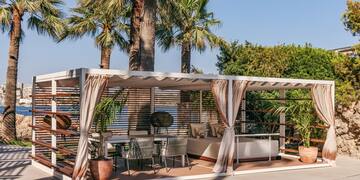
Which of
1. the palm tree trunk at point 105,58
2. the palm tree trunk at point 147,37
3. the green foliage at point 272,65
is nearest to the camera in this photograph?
the palm tree trunk at point 147,37

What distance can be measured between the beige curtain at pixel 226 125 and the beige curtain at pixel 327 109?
2.34m

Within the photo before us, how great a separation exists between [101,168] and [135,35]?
626 centimetres

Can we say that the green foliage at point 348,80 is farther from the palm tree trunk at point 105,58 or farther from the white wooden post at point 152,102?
the palm tree trunk at point 105,58

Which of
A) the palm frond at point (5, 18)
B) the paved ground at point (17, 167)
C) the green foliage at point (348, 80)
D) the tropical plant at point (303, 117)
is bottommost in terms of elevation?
the paved ground at point (17, 167)

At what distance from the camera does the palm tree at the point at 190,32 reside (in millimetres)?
17297

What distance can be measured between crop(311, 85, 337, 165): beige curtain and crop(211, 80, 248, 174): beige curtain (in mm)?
2344

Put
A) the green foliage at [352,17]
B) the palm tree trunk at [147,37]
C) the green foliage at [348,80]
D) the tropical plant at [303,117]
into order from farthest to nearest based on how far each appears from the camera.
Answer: the palm tree trunk at [147,37] < the green foliage at [352,17] < the green foliage at [348,80] < the tropical plant at [303,117]

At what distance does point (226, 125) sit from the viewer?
28.4ft

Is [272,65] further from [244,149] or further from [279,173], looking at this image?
[279,173]

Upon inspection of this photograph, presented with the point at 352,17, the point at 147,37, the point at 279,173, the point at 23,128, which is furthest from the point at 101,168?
the point at 23,128

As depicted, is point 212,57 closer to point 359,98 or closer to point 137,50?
point 137,50

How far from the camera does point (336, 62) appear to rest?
12.5 metres

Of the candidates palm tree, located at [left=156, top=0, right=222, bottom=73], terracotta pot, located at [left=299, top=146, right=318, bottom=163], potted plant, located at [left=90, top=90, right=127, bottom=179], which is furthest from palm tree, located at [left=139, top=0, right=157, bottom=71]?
palm tree, located at [left=156, top=0, right=222, bottom=73]

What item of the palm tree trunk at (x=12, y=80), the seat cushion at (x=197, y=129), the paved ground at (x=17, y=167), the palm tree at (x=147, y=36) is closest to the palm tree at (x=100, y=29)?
the palm tree trunk at (x=12, y=80)
